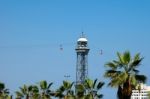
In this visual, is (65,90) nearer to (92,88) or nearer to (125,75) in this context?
(92,88)

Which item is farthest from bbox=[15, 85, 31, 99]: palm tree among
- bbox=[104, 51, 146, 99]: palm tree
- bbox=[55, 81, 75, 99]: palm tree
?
bbox=[104, 51, 146, 99]: palm tree

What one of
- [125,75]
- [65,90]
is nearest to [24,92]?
[65,90]

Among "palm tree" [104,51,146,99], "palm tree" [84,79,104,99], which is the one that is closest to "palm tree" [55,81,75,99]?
"palm tree" [84,79,104,99]

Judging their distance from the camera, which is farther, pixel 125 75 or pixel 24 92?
pixel 24 92

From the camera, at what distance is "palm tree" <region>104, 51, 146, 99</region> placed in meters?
48.0

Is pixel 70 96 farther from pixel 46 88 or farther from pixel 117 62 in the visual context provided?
pixel 117 62

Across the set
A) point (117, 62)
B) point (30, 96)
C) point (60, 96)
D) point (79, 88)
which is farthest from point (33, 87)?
point (117, 62)

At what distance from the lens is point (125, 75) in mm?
48719

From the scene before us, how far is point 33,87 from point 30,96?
2437 mm

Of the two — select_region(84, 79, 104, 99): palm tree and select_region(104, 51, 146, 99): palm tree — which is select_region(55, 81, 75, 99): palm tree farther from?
select_region(104, 51, 146, 99): palm tree

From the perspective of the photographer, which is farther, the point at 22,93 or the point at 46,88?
the point at 22,93

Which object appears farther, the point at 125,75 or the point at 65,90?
the point at 65,90

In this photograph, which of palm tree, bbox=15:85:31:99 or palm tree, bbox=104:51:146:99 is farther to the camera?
palm tree, bbox=15:85:31:99

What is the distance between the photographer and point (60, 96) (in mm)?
100812
